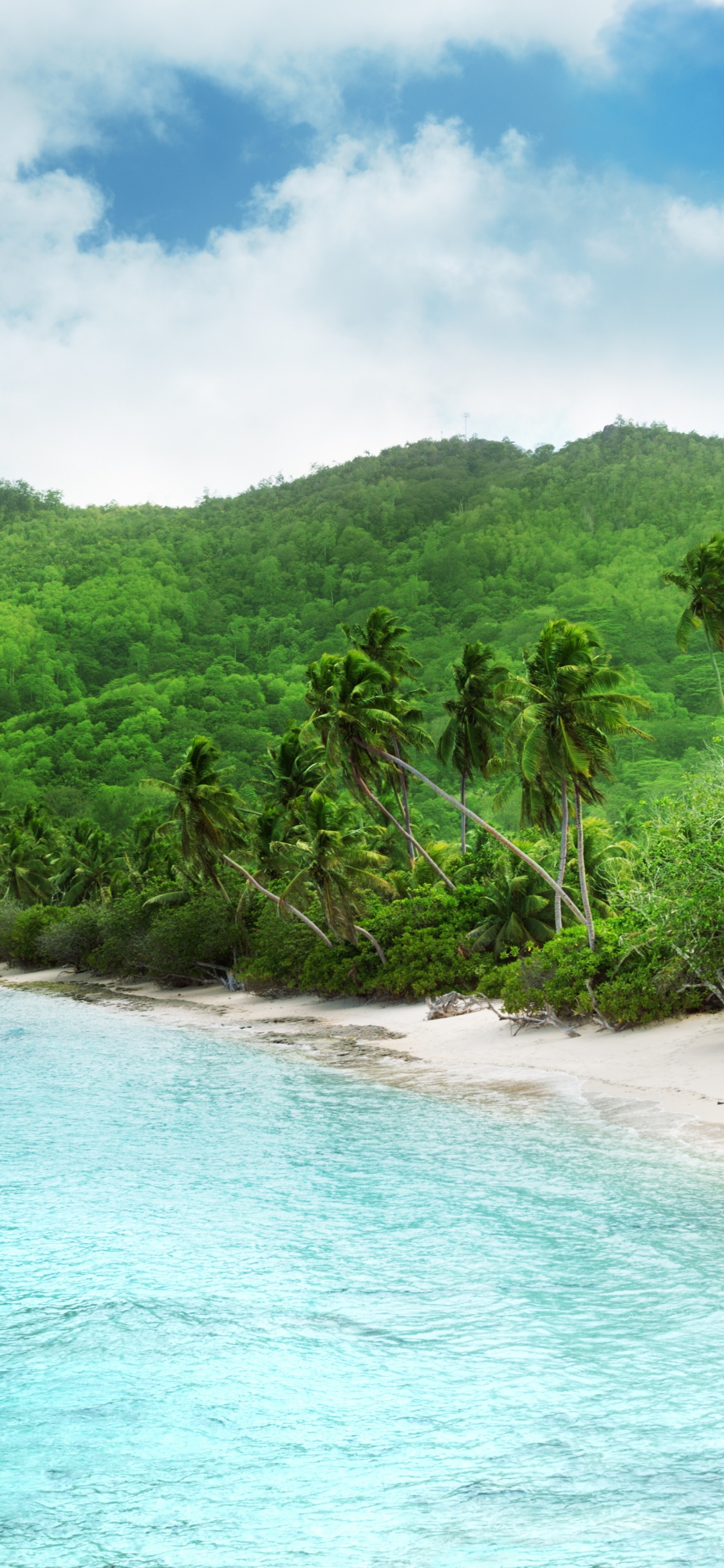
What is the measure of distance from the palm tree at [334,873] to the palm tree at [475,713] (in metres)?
7.97

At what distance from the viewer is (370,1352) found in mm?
8961

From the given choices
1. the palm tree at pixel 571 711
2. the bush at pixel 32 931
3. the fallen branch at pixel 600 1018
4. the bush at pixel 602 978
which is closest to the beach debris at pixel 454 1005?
the bush at pixel 602 978

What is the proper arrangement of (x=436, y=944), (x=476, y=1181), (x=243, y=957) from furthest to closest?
(x=243, y=957), (x=436, y=944), (x=476, y=1181)

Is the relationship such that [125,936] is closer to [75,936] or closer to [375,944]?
[75,936]

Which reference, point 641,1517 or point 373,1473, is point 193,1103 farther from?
point 641,1517

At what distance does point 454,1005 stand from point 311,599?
7270cm

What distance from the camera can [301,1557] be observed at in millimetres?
6258

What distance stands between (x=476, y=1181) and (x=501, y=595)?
3052 inches

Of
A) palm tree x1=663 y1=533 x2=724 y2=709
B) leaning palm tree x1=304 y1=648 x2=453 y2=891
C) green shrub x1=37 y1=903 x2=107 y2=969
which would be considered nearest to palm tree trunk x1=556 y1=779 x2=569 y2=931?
leaning palm tree x1=304 y1=648 x2=453 y2=891

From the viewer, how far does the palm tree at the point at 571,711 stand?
24.6 metres

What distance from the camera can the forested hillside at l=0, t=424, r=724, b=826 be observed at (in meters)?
→ 80.7

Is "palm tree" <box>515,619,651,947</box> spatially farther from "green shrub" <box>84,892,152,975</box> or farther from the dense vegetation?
"green shrub" <box>84,892,152,975</box>

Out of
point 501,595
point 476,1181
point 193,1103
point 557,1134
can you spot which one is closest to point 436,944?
point 193,1103

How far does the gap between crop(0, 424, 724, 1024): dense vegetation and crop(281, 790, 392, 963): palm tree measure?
0.34 feet
